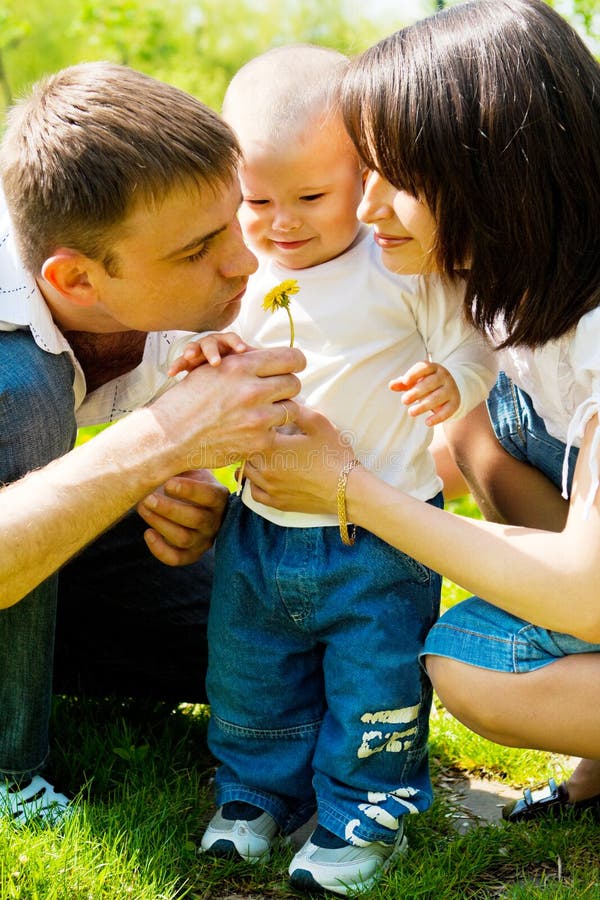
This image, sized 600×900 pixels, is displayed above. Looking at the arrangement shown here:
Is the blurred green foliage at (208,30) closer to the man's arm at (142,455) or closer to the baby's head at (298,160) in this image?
the baby's head at (298,160)

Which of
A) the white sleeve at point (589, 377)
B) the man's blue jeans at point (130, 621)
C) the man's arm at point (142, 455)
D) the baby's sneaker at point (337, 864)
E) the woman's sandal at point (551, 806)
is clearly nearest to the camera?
the white sleeve at point (589, 377)

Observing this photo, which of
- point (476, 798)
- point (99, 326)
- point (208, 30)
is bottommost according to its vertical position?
point (208, 30)

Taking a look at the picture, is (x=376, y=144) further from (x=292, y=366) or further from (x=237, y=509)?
(x=237, y=509)

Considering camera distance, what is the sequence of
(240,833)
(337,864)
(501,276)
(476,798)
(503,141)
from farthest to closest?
1. (476,798)
2. (240,833)
3. (337,864)
4. (501,276)
5. (503,141)

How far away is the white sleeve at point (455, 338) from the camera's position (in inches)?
92.8

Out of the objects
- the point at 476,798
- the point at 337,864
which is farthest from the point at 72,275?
the point at 476,798

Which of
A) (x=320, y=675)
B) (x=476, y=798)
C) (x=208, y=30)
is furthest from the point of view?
(x=208, y=30)

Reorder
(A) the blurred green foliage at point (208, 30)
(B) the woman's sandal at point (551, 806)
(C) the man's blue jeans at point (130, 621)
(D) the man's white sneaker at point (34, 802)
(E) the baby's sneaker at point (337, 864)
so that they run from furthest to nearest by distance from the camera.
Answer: (A) the blurred green foliage at point (208, 30), (C) the man's blue jeans at point (130, 621), (B) the woman's sandal at point (551, 806), (D) the man's white sneaker at point (34, 802), (E) the baby's sneaker at point (337, 864)

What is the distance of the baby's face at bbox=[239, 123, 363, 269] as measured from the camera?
7.70ft

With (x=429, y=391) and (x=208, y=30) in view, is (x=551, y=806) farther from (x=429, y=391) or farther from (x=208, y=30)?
(x=208, y=30)

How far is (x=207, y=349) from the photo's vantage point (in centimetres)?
232

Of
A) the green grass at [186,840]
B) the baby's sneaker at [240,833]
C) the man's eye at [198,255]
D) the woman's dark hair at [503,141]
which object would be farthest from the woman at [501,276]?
the baby's sneaker at [240,833]

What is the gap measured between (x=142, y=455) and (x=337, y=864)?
93 cm

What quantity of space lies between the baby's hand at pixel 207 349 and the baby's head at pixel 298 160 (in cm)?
24
